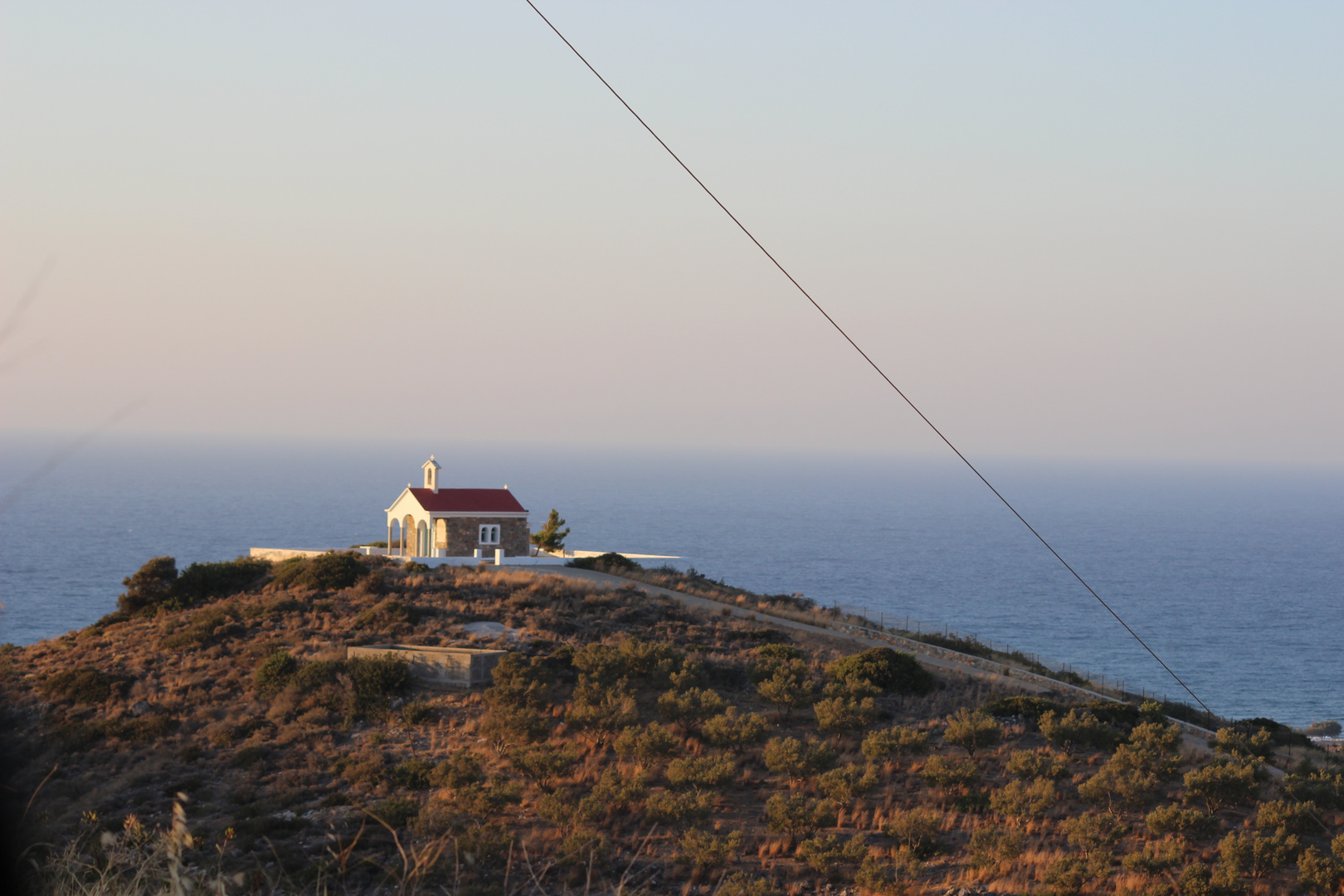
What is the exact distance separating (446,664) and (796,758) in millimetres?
11481

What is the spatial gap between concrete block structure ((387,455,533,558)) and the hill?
45.2 ft

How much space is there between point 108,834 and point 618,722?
2089 centimetres

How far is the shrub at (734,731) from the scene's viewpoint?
24.5m

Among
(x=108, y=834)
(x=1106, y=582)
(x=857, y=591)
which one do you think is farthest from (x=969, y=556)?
(x=108, y=834)

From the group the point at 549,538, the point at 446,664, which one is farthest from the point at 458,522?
the point at 446,664

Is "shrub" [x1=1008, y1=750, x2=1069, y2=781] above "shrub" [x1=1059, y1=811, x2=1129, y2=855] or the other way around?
above

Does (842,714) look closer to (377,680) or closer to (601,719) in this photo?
(601,719)

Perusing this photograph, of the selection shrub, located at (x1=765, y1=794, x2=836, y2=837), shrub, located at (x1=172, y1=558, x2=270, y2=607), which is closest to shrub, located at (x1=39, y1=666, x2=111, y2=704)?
shrub, located at (x1=172, y1=558, x2=270, y2=607)

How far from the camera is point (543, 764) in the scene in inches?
867

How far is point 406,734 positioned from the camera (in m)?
25.7

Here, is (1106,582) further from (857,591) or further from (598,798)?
(598,798)

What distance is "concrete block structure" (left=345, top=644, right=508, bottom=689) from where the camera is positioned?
28953 mm

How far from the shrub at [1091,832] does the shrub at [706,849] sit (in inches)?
254

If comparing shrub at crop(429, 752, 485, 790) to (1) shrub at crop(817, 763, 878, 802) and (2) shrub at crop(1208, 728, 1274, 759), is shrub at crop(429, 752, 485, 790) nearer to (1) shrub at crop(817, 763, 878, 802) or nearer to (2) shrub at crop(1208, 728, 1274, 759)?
(1) shrub at crop(817, 763, 878, 802)
